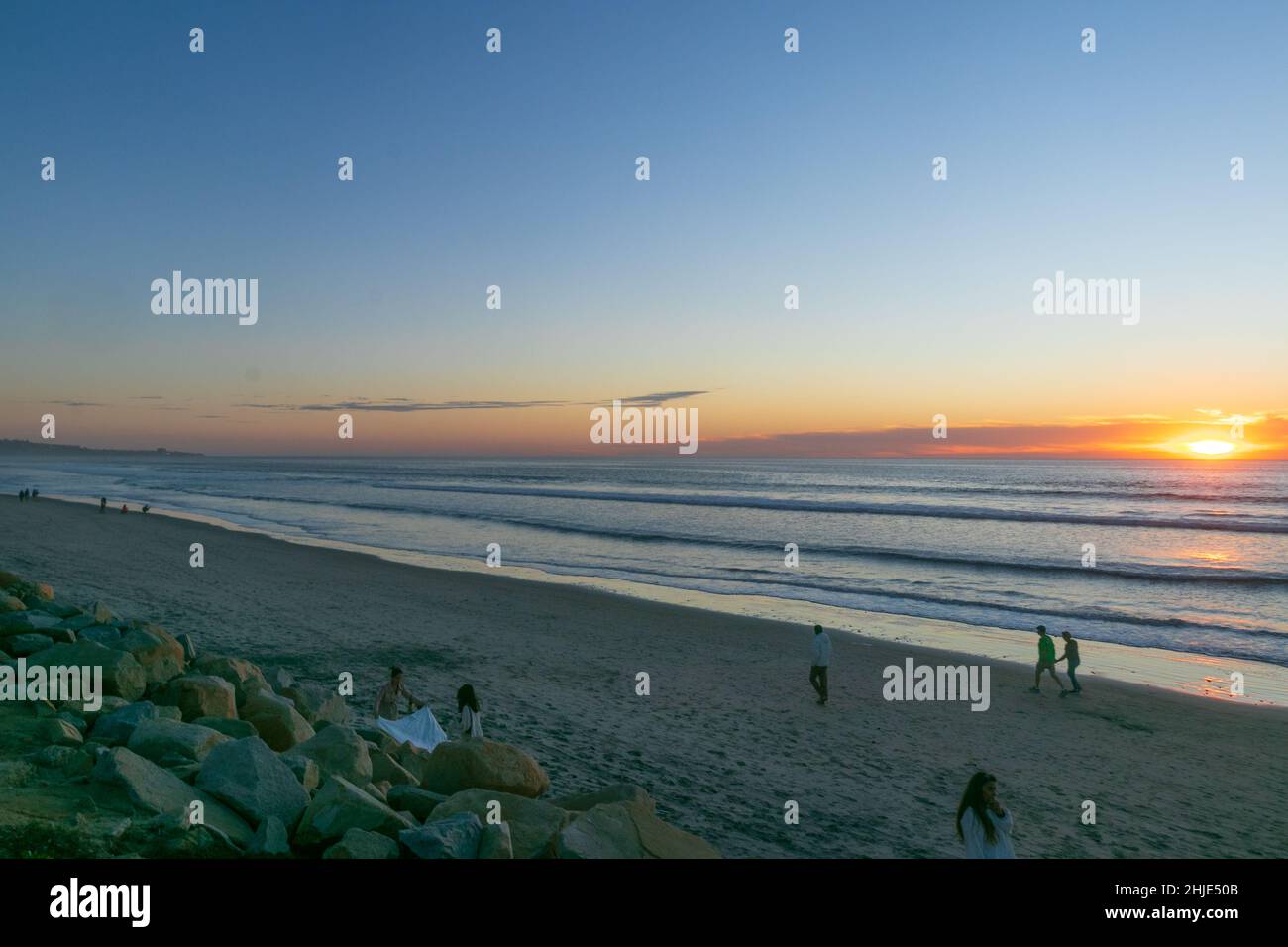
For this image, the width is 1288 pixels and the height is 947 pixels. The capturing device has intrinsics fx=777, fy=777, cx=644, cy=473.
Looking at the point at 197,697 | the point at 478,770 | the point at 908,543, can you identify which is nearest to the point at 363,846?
the point at 478,770

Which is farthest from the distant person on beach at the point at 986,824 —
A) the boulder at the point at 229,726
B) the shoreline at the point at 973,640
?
the shoreline at the point at 973,640

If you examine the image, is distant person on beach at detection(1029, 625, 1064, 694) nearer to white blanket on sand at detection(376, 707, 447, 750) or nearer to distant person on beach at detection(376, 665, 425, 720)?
white blanket on sand at detection(376, 707, 447, 750)

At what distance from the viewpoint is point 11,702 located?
25.2ft

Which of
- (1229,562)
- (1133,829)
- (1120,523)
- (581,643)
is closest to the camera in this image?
(1133,829)

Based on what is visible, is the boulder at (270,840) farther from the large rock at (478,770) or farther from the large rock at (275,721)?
the large rock at (275,721)

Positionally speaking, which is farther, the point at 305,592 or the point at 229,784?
the point at 305,592

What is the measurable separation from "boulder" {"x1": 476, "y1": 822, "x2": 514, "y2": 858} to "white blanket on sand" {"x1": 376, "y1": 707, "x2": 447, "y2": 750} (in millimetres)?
4013

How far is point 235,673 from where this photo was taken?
9.64m

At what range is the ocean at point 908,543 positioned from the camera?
1016 inches

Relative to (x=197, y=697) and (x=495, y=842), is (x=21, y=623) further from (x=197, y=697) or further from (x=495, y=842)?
(x=495, y=842)

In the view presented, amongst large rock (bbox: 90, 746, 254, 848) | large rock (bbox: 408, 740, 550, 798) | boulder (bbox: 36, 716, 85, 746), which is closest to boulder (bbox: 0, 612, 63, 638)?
boulder (bbox: 36, 716, 85, 746)
